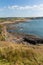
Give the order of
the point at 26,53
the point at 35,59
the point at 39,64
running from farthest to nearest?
the point at 26,53, the point at 35,59, the point at 39,64

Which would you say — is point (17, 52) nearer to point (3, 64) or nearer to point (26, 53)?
point (26, 53)

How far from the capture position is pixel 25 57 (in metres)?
12.0

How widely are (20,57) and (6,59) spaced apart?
105cm

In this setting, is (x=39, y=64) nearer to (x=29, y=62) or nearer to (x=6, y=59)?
(x=29, y=62)

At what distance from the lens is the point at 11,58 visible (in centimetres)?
1137

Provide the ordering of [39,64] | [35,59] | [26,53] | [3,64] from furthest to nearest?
[26,53]
[35,59]
[39,64]
[3,64]

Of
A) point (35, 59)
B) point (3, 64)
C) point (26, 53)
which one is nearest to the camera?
point (3, 64)

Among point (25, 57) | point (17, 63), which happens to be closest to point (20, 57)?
point (25, 57)

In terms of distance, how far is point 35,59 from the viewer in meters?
11.7

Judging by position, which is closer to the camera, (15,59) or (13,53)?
(15,59)

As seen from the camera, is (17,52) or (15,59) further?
(17,52)

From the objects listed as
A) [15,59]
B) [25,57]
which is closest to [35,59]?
[25,57]

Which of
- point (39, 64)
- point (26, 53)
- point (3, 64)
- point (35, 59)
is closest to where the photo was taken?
point (3, 64)

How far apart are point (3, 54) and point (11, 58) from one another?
1027mm
